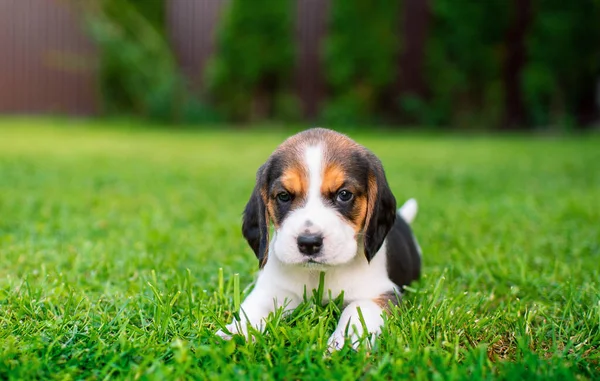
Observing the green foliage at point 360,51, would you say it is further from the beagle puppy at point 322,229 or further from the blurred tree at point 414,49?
the beagle puppy at point 322,229

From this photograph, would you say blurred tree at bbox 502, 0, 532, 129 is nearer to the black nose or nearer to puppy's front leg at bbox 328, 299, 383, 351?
puppy's front leg at bbox 328, 299, 383, 351

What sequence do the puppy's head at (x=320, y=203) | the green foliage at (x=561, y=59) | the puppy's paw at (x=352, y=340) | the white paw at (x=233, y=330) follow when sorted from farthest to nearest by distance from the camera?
the green foliage at (x=561, y=59)
the puppy's head at (x=320, y=203)
the white paw at (x=233, y=330)
the puppy's paw at (x=352, y=340)

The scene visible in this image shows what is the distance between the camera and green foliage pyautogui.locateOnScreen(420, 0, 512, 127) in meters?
19.1

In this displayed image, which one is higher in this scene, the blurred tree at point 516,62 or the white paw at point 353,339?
the blurred tree at point 516,62

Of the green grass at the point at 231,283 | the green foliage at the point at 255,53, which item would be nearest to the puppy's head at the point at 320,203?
the green grass at the point at 231,283

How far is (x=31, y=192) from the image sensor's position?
280 inches

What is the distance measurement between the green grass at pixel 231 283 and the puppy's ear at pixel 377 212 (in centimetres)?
35

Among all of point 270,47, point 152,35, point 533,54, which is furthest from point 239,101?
point 533,54

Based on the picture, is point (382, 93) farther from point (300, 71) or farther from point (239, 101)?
point (239, 101)

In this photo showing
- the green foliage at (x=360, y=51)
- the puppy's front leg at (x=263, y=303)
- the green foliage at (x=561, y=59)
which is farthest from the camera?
the green foliage at (x=360, y=51)

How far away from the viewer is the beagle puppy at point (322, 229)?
2963mm

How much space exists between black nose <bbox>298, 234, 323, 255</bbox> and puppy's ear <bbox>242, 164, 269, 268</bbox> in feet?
1.40

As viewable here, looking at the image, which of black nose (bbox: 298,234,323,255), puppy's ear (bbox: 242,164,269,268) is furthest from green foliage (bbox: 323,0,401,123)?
black nose (bbox: 298,234,323,255)

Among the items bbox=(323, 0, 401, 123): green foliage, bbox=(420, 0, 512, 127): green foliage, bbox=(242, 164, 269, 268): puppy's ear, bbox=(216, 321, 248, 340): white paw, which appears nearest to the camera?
bbox=(216, 321, 248, 340): white paw
